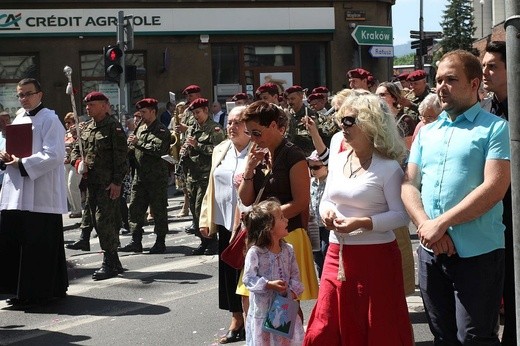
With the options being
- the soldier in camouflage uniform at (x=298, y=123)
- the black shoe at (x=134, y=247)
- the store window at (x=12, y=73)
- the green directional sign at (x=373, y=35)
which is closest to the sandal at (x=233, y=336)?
the soldier in camouflage uniform at (x=298, y=123)

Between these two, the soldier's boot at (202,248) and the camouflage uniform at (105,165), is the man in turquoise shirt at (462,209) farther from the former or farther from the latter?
the soldier's boot at (202,248)

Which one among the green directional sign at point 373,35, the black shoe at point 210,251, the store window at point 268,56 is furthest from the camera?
the green directional sign at point 373,35

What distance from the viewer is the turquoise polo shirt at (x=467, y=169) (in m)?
5.28

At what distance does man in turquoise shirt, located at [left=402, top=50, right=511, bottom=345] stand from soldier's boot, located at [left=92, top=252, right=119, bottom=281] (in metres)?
6.66

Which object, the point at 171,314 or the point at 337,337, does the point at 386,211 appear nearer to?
the point at 337,337

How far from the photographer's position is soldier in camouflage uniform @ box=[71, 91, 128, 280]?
1168 centimetres

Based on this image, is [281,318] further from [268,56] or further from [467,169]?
[268,56]

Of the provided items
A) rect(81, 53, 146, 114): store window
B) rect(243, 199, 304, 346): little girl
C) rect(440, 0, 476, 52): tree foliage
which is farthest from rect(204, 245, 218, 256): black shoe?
rect(440, 0, 476, 52): tree foliage

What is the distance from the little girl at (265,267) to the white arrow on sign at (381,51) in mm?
27898

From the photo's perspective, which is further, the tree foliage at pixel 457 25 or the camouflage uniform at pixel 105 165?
the tree foliage at pixel 457 25

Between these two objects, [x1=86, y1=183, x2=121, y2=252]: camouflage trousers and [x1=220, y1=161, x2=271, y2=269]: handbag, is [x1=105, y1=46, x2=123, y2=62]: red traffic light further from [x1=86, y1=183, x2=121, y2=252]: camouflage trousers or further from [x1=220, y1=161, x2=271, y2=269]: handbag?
[x1=220, y1=161, x2=271, y2=269]: handbag

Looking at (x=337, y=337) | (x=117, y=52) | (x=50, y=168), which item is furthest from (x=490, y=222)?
(x=117, y=52)

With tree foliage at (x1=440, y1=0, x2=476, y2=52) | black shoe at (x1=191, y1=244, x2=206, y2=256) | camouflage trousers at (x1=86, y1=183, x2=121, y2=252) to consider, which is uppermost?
tree foliage at (x1=440, y1=0, x2=476, y2=52)

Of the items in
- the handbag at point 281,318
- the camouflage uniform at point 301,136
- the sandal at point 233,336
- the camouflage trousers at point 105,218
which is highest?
the camouflage uniform at point 301,136
